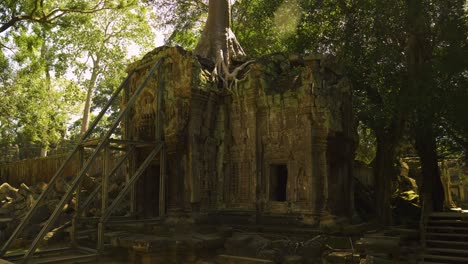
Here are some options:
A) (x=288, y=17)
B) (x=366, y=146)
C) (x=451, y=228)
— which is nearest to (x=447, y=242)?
(x=451, y=228)

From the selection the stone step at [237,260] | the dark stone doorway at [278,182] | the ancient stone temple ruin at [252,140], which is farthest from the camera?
the dark stone doorway at [278,182]

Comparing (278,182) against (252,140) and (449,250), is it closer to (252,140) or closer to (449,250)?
(252,140)

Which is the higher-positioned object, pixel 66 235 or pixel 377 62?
pixel 377 62

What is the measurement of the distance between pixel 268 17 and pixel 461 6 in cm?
803

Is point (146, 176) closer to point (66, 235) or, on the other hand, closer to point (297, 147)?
point (66, 235)

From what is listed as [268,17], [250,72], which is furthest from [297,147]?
[268,17]

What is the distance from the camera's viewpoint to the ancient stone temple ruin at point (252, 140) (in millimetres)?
10445

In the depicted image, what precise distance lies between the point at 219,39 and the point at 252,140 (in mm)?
5464

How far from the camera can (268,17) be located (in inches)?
695

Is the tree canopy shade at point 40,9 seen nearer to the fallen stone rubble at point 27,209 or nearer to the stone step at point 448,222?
the fallen stone rubble at point 27,209

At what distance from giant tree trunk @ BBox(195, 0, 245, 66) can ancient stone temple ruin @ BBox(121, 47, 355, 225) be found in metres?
2.40

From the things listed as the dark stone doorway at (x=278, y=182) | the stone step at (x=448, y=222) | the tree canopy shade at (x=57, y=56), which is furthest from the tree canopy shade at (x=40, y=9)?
the stone step at (x=448, y=222)

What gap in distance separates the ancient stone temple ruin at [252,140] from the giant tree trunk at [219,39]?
2.40 m

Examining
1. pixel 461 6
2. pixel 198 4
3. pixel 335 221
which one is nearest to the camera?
pixel 335 221
